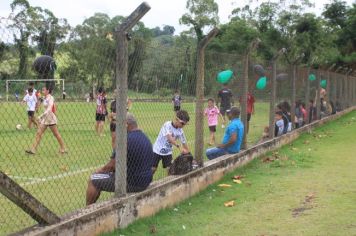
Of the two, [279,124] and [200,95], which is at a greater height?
[200,95]

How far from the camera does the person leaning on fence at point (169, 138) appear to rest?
7969mm

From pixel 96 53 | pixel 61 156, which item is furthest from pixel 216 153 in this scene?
pixel 96 53

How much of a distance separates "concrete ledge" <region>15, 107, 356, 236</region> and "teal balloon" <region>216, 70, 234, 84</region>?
1.37 metres

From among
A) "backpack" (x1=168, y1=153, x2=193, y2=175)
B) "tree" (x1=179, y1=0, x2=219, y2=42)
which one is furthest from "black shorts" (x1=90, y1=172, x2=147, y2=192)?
"tree" (x1=179, y1=0, x2=219, y2=42)

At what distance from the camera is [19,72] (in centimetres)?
412

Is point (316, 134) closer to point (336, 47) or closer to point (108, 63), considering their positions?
point (108, 63)

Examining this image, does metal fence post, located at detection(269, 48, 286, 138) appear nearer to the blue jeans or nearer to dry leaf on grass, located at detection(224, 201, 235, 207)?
the blue jeans

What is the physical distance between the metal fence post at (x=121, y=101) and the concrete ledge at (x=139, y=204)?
232 millimetres

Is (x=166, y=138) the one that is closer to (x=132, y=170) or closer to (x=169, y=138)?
(x=169, y=138)

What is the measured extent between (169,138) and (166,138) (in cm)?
17

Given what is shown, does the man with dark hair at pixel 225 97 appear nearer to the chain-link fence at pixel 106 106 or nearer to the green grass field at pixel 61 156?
the chain-link fence at pixel 106 106

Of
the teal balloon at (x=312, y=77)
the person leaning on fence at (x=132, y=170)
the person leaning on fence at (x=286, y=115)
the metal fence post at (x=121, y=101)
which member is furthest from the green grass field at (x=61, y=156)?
the teal balloon at (x=312, y=77)

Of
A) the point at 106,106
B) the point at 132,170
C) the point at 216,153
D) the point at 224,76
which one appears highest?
the point at 224,76

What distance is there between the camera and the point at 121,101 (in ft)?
18.7
